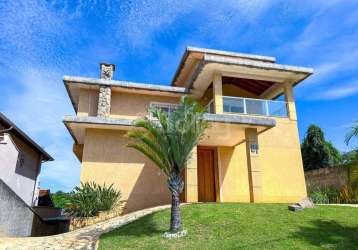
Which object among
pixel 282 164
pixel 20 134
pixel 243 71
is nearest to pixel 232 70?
pixel 243 71

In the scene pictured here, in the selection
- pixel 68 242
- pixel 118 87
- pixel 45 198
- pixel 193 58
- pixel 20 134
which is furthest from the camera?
pixel 45 198

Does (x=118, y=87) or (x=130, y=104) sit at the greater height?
(x=118, y=87)

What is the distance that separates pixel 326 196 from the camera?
16.4 metres

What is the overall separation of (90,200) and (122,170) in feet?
8.41

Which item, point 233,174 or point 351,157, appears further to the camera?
point 233,174

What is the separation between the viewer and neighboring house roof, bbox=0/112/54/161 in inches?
548

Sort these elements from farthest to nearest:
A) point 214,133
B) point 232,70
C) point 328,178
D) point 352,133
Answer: point 328,178 < point 232,70 < point 214,133 < point 352,133

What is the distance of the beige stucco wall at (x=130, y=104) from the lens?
17.2 m

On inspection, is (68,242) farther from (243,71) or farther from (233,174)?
(243,71)

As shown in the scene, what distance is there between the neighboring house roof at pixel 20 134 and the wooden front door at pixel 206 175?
987 centimetres

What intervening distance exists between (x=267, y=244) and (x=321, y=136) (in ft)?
Answer: 74.5

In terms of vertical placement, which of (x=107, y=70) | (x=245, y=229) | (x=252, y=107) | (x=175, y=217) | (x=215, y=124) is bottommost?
(x=245, y=229)

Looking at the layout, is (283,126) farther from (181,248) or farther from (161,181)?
(181,248)

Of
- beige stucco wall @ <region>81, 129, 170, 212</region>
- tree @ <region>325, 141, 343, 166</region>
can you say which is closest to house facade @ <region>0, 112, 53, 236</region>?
beige stucco wall @ <region>81, 129, 170, 212</region>
